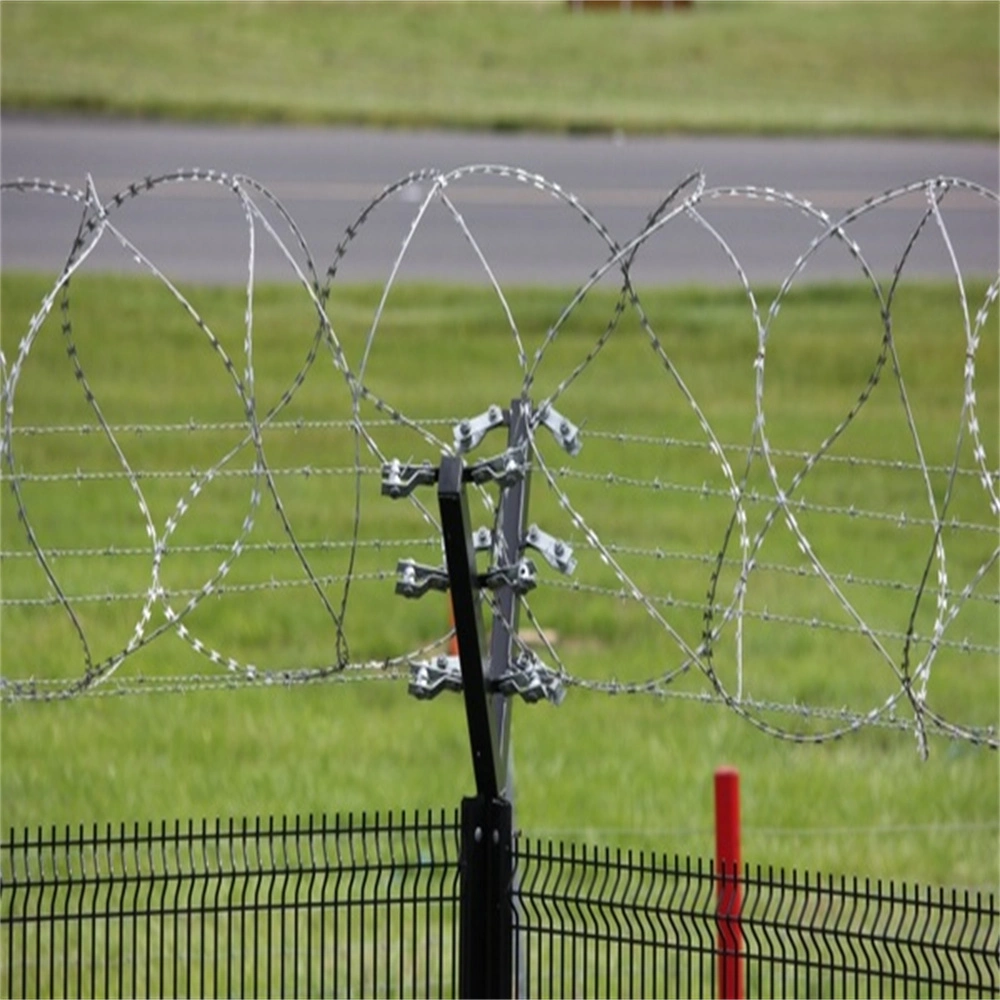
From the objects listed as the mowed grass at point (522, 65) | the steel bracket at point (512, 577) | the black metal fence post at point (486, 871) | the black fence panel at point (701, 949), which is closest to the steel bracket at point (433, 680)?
the black metal fence post at point (486, 871)

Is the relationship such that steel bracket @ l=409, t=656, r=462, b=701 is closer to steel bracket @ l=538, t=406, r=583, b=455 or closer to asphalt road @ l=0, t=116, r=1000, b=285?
steel bracket @ l=538, t=406, r=583, b=455

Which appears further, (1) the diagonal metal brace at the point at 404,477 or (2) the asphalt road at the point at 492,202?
(2) the asphalt road at the point at 492,202

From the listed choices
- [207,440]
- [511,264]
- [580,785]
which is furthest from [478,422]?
[511,264]

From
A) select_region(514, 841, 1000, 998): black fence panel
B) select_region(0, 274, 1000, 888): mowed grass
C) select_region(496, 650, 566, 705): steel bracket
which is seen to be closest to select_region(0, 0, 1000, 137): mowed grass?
select_region(0, 274, 1000, 888): mowed grass

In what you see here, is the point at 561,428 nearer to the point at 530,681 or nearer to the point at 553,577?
the point at 530,681

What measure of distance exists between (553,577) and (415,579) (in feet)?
23.3

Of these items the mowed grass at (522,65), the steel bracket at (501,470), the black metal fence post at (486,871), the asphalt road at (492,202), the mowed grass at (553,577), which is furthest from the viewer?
the mowed grass at (522,65)

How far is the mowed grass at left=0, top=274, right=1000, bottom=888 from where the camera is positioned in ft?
28.3

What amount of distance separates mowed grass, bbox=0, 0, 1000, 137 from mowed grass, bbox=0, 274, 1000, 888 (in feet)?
28.5

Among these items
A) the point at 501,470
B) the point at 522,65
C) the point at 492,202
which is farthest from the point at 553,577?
the point at 522,65

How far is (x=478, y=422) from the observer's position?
17.1 ft

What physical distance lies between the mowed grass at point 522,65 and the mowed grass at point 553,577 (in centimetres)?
868

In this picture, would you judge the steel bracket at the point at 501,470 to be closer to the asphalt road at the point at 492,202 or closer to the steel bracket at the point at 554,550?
the steel bracket at the point at 554,550

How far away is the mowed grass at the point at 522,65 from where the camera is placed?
26578 mm
